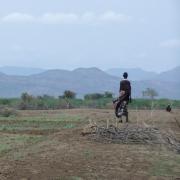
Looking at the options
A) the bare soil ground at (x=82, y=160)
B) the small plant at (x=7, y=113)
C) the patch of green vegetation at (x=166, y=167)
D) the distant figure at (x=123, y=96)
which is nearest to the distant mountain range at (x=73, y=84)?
the small plant at (x=7, y=113)

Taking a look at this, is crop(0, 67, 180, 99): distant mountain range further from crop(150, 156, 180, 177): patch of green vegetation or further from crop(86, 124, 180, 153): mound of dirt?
crop(150, 156, 180, 177): patch of green vegetation

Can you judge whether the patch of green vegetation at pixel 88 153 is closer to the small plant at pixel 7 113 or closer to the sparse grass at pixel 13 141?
the sparse grass at pixel 13 141

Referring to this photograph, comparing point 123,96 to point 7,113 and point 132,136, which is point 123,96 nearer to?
point 132,136

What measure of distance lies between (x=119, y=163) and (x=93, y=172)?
1.28 m

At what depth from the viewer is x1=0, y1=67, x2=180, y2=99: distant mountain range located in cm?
11432

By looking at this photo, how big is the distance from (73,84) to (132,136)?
111 metres

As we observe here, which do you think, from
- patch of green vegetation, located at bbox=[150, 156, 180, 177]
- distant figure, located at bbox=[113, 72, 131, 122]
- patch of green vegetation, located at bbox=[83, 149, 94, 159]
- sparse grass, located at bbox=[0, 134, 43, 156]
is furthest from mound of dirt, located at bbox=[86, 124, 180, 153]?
distant figure, located at bbox=[113, 72, 131, 122]

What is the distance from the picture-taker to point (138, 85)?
113 m

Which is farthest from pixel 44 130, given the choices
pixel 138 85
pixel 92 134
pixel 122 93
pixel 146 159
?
pixel 138 85

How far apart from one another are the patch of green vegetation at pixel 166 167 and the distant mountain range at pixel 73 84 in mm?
92953

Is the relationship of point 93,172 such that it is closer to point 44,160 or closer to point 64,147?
point 44,160

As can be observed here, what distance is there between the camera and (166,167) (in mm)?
11945

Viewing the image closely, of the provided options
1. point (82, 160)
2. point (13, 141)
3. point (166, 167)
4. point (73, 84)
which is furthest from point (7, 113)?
point (73, 84)

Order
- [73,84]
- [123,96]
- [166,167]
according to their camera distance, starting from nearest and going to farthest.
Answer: [166,167] < [123,96] < [73,84]
